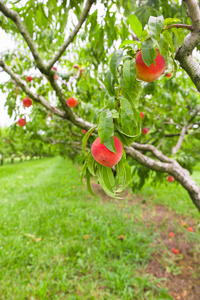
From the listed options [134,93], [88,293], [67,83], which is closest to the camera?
[134,93]

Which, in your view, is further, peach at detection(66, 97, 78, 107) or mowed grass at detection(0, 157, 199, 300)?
peach at detection(66, 97, 78, 107)

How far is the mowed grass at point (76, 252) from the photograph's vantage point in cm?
206

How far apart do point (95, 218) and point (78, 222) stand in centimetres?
34

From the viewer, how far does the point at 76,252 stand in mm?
2732

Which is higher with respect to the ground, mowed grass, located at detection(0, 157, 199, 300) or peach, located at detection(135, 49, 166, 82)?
peach, located at detection(135, 49, 166, 82)

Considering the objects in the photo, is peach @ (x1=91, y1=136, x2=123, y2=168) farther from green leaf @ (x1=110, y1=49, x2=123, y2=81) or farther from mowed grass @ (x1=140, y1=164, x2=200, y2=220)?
mowed grass @ (x1=140, y1=164, x2=200, y2=220)

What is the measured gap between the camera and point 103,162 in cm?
58

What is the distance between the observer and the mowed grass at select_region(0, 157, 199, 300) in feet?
6.76

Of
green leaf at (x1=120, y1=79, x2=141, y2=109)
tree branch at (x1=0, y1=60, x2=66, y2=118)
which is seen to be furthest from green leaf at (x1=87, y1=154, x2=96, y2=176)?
tree branch at (x1=0, y1=60, x2=66, y2=118)

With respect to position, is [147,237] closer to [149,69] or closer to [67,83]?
[67,83]

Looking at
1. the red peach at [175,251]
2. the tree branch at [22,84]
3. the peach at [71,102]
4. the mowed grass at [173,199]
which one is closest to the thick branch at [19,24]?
the tree branch at [22,84]

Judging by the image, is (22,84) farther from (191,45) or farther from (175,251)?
(175,251)

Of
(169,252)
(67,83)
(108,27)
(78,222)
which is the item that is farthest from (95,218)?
(108,27)

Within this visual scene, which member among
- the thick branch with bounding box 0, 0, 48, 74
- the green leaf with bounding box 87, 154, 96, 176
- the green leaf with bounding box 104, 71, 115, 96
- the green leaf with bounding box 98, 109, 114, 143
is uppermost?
the thick branch with bounding box 0, 0, 48, 74
